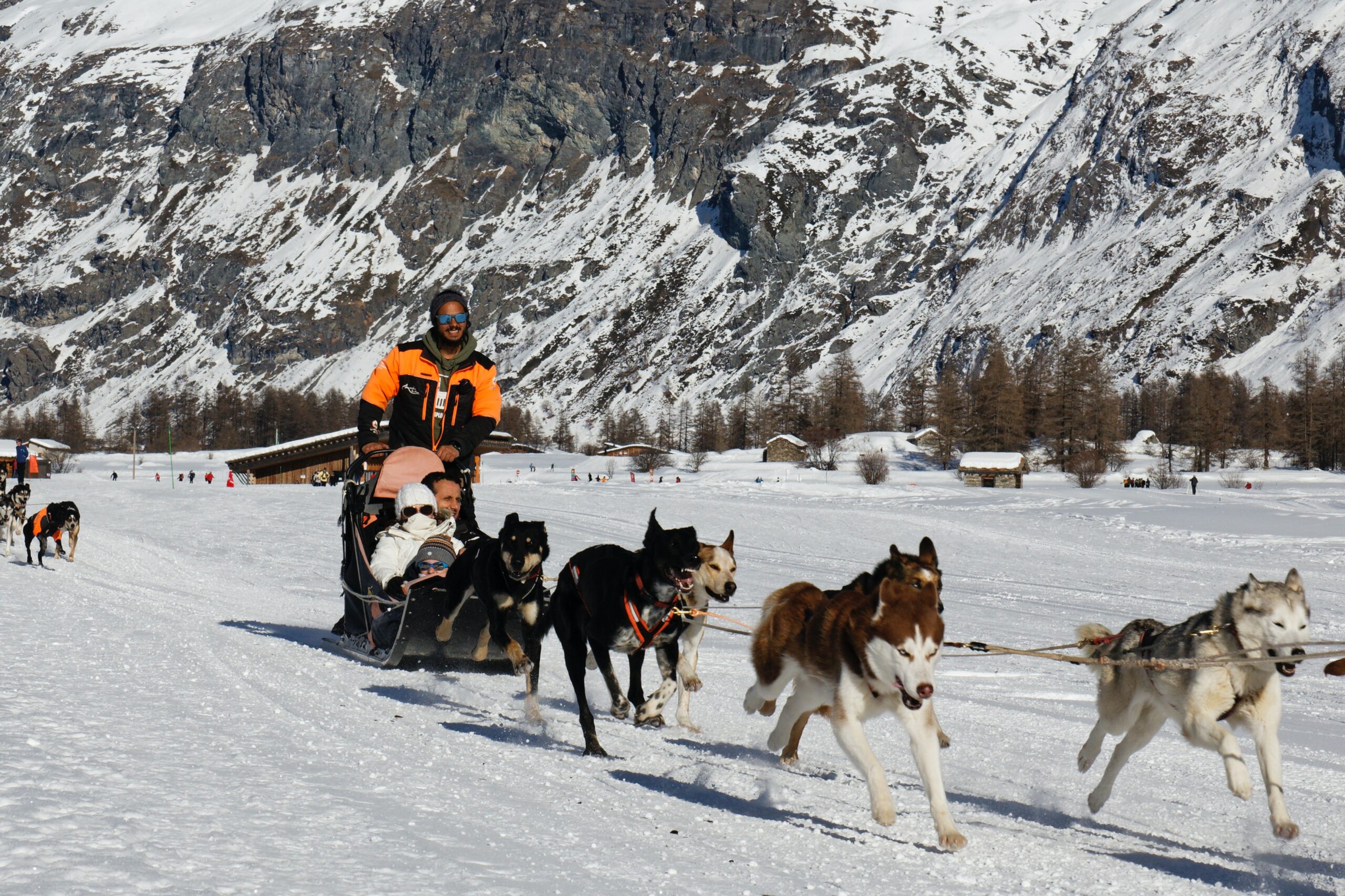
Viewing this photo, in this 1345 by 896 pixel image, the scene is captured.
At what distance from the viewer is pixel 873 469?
212 feet

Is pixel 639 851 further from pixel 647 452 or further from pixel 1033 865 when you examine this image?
pixel 647 452

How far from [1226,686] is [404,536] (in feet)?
20.4

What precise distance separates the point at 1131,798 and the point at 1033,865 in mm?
1679

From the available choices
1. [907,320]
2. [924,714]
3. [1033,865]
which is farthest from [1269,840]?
[907,320]

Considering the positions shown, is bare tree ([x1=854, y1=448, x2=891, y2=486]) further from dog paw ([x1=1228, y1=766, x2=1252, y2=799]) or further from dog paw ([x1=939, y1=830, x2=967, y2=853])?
dog paw ([x1=939, y1=830, x2=967, y2=853])

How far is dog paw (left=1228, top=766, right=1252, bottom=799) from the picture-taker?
4.71m

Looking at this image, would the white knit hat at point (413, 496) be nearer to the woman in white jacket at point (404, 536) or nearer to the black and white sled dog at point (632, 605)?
the woman in white jacket at point (404, 536)

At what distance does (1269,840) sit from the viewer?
4.85m

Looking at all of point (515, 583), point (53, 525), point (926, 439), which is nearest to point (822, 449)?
point (926, 439)

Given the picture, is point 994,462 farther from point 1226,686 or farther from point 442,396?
point 1226,686

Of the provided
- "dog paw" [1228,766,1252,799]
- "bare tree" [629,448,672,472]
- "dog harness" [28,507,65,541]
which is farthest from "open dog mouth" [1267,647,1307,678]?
"bare tree" [629,448,672,472]

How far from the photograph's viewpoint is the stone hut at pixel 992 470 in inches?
2638

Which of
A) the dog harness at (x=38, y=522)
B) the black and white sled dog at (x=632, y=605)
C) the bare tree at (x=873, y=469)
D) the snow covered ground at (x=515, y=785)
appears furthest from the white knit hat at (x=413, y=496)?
the bare tree at (x=873, y=469)

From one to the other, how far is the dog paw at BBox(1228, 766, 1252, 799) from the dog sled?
4524 mm
